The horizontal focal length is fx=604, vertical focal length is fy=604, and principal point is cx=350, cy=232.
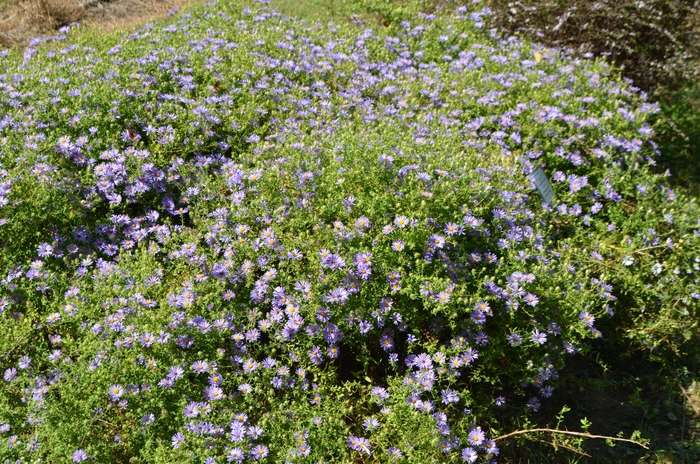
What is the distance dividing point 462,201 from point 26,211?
7.36 feet

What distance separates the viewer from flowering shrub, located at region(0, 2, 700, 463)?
100 inches

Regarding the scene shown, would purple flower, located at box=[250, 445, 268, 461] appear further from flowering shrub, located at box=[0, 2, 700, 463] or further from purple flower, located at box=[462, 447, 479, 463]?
purple flower, located at box=[462, 447, 479, 463]

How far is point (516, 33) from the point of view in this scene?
548cm

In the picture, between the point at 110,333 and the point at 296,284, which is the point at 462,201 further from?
the point at 110,333

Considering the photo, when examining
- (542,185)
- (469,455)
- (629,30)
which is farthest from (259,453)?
(629,30)

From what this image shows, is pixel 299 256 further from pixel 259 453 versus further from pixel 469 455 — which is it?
pixel 469 455

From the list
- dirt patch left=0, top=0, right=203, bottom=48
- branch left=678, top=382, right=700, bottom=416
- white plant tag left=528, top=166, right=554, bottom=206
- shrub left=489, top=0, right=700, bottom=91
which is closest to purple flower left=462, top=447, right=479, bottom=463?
white plant tag left=528, top=166, right=554, bottom=206

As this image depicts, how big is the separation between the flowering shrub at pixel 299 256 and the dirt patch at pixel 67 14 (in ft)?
6.07

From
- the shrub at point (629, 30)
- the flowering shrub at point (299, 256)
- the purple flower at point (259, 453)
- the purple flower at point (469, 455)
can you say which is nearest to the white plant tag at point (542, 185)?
the flowering shrub at point (299, 256)

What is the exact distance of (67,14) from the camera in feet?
20.5

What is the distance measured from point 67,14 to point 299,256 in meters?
4.94

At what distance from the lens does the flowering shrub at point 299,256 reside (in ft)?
8.34

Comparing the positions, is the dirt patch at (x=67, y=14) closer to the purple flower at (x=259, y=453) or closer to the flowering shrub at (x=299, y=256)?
the flowering shrub at (x=299, y=256)

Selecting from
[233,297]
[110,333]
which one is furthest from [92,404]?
[233,297]
